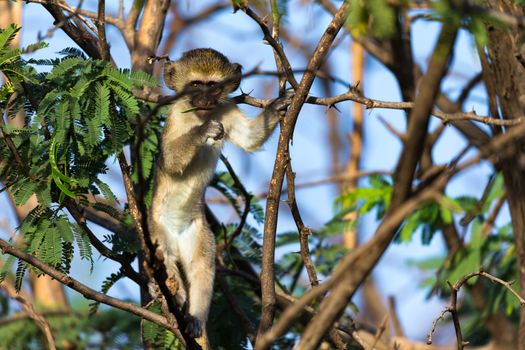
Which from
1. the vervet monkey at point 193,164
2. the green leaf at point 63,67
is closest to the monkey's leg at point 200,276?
the vervet monkey at point 193,164

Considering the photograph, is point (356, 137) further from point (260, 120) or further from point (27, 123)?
point (27, 123)

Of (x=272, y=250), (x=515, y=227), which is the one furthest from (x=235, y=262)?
(x=272, y=250)

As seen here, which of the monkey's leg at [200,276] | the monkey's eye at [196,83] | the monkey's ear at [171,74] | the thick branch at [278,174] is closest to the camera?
the thick branch at [278,174]

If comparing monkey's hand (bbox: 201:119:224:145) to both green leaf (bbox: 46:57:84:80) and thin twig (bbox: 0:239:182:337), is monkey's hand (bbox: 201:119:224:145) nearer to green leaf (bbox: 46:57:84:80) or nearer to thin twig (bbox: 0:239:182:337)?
green leaf (bbox: 46:57:84:80)

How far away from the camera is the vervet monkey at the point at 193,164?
5.96 m

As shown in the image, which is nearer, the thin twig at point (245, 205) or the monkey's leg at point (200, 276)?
the monkey's leg at point (200, 276)

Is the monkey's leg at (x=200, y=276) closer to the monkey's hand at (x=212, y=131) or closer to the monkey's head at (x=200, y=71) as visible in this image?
the monkey's hand at (x=212, y=131)

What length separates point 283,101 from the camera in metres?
5.45

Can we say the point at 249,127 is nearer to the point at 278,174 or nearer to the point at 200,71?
the point at 200,71

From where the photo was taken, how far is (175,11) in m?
12.6

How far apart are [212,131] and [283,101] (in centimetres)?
63

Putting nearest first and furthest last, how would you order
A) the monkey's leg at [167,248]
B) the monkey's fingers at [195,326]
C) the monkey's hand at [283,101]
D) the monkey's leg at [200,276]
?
the monkey's hand at [283,101] < the monkey's fingers at [195,326] < the monkey's leg at [200,276] < the monkey's leg at [167,248]

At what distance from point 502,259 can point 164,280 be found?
12.9ft

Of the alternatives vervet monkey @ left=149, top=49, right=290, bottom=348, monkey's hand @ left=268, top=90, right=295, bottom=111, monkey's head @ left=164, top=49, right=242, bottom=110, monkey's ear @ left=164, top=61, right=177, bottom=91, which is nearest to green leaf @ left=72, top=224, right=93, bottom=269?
vervet monkey @ left=149, top=49, right=290, bottom=348
